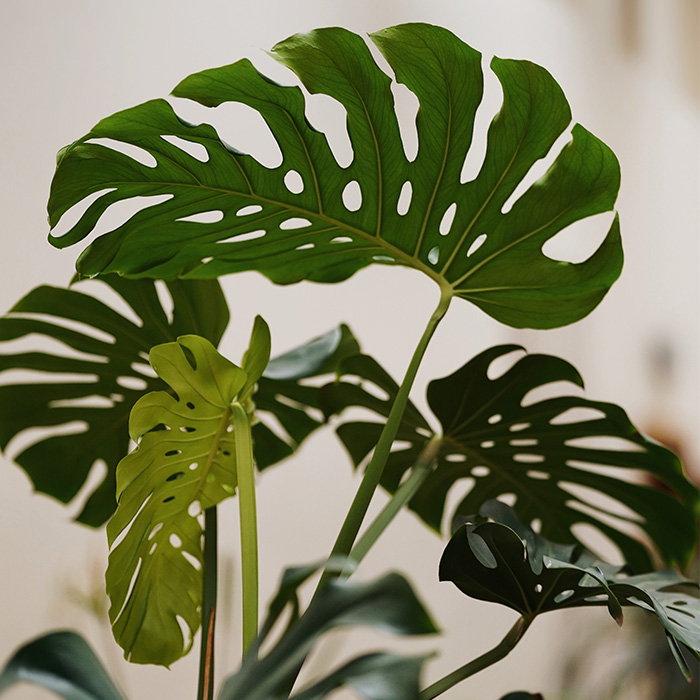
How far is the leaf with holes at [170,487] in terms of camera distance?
62 cm

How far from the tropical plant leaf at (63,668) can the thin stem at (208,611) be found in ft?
0.44

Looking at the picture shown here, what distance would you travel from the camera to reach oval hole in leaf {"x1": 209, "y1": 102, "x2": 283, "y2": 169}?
126cm

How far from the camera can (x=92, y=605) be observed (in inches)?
41.5

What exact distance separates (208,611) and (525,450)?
1.27 feet

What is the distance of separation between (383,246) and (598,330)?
4.02 feet

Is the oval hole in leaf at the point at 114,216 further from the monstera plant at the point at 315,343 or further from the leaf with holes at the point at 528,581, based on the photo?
the leaf with holes at the point at 528,581

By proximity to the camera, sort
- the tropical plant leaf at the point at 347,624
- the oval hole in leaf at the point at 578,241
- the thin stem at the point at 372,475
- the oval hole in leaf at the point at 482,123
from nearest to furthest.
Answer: the tropical plant leaf at the point at 347,624 < the thin stem at the point at 372,475 < the oval hole in leaf at the point at 482,123 < the oval hole in leaf at the point at 578,241

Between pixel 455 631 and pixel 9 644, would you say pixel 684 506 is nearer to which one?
pixel 455 631

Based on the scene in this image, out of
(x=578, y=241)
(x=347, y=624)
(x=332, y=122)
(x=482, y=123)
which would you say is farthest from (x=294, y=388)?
(x=578, y=241)

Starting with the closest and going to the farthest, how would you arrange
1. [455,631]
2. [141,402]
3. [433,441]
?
[141,402] < [433,441] < [455,631]

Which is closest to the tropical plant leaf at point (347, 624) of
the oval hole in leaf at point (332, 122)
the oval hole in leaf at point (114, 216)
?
the oval hole in leaf at point (114, 216)

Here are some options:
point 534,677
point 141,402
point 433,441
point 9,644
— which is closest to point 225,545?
point 9,644

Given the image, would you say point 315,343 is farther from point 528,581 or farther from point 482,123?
point 482,123

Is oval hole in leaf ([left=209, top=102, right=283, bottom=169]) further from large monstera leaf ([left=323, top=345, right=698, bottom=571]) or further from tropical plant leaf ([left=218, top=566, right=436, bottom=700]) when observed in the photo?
tropical plant leaf ([left=218, top=566, right=436, bottom=700])
